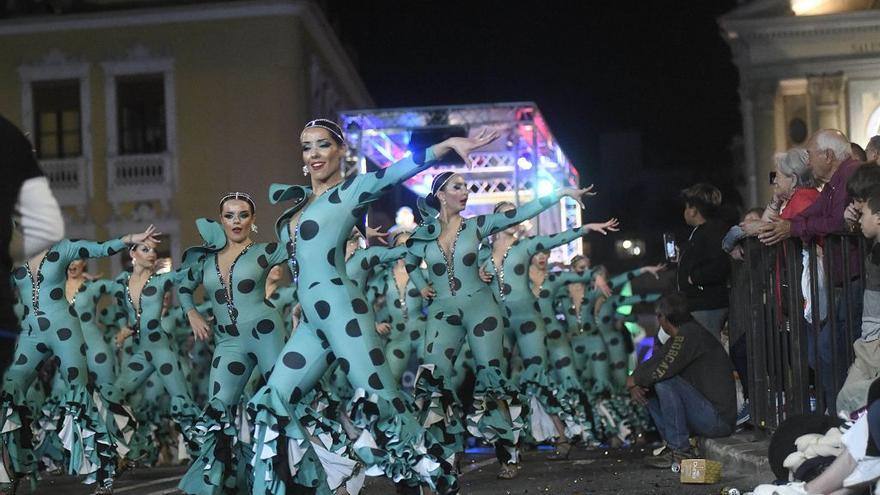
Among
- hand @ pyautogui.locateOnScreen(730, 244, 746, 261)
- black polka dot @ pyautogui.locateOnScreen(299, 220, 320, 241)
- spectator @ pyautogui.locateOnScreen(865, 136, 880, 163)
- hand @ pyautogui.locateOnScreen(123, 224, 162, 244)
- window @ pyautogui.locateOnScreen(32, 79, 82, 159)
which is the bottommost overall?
hand @ pyautogui.locateOnScreen(730, 244, 746, 261)

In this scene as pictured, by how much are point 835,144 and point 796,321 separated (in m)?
1.12

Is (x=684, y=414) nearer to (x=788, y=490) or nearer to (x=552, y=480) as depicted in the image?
(x=552, y=480)

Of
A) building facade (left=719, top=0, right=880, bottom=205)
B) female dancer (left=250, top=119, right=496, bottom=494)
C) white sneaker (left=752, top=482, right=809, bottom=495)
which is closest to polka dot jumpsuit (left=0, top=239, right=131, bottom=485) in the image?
female dancer (left=250, top=119, right=496, bottom=494)

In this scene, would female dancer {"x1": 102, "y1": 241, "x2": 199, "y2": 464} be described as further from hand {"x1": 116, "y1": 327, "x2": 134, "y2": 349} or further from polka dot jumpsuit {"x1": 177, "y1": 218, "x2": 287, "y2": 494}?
polka dot jumpsuit {"x1": 177, "y1": 218, "x2": 287, "y2": 494}

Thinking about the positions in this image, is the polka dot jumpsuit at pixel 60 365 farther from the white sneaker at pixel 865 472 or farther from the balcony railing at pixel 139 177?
the balcony railing at pixel 139 177

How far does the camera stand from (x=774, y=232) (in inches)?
339

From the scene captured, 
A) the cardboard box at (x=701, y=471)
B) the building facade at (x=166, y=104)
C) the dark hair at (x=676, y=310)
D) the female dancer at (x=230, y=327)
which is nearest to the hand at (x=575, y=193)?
the dark hair at (x=676, y=310)

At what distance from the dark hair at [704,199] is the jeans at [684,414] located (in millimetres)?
1784

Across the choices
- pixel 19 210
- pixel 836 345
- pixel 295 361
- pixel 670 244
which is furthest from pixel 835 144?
pixel 19 210

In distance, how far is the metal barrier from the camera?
8062 millimetres

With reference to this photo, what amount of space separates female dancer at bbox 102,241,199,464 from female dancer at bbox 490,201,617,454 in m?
2.87

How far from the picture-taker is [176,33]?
31.0 m

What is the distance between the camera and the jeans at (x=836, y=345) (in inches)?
316

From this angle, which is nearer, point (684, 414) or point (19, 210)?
point (19, 210)
